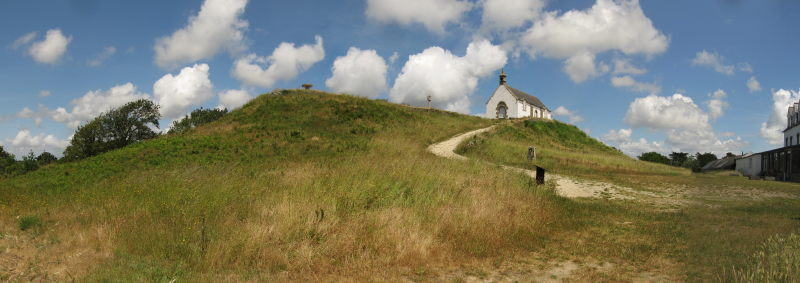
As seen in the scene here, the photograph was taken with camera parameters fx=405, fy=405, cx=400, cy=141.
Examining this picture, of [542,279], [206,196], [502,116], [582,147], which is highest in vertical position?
[502,116]

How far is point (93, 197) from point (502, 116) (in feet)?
177

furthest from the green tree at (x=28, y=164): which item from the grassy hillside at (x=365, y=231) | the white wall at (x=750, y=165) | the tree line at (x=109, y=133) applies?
the white wall at (x=750, y=165)

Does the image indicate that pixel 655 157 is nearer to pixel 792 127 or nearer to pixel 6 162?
pixel 792 127

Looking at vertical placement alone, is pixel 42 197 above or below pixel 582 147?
below

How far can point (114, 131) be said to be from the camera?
4400 cm

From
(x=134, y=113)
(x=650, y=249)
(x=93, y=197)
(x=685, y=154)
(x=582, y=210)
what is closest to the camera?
(x=650, y=249)

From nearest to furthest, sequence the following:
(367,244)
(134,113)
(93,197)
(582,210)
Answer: (367,244) < (93,197) < (582,210) < (134,113)

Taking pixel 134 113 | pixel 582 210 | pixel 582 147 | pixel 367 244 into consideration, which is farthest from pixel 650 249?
pixel 134 113

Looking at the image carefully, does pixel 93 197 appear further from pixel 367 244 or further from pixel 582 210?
pixel 582 210

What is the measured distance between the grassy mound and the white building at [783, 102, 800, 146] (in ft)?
63.8

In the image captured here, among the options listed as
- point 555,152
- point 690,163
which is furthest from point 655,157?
point 555,152

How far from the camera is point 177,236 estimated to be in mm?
6746

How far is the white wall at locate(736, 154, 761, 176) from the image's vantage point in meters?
39.2

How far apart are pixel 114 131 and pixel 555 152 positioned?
147ft
